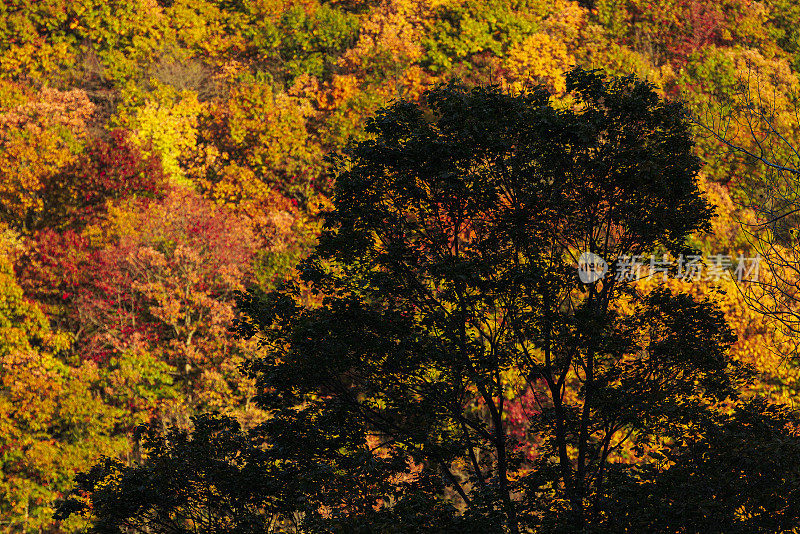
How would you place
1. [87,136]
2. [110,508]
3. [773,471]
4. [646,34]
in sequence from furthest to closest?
[646,34]
[87,136]
[110,508]
[773,471]

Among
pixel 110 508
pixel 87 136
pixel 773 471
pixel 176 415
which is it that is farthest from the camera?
pixel 87 136

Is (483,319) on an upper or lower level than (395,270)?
lower

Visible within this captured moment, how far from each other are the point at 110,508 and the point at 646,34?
50.1 meters

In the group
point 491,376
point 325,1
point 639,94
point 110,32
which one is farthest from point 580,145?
point 325,1

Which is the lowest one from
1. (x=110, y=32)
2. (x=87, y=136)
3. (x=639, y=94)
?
(x=639, y=94)

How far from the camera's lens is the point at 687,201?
46.2ft

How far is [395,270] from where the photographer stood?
14953mm

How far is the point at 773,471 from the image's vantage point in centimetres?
1154

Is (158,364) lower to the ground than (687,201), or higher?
higher

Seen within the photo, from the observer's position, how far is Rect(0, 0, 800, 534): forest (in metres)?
13.3

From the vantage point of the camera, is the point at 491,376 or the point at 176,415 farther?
the point at 176,415

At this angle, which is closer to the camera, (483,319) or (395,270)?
(395,270)

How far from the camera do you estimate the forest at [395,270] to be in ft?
43.5

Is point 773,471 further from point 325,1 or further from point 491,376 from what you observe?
point 325,1
